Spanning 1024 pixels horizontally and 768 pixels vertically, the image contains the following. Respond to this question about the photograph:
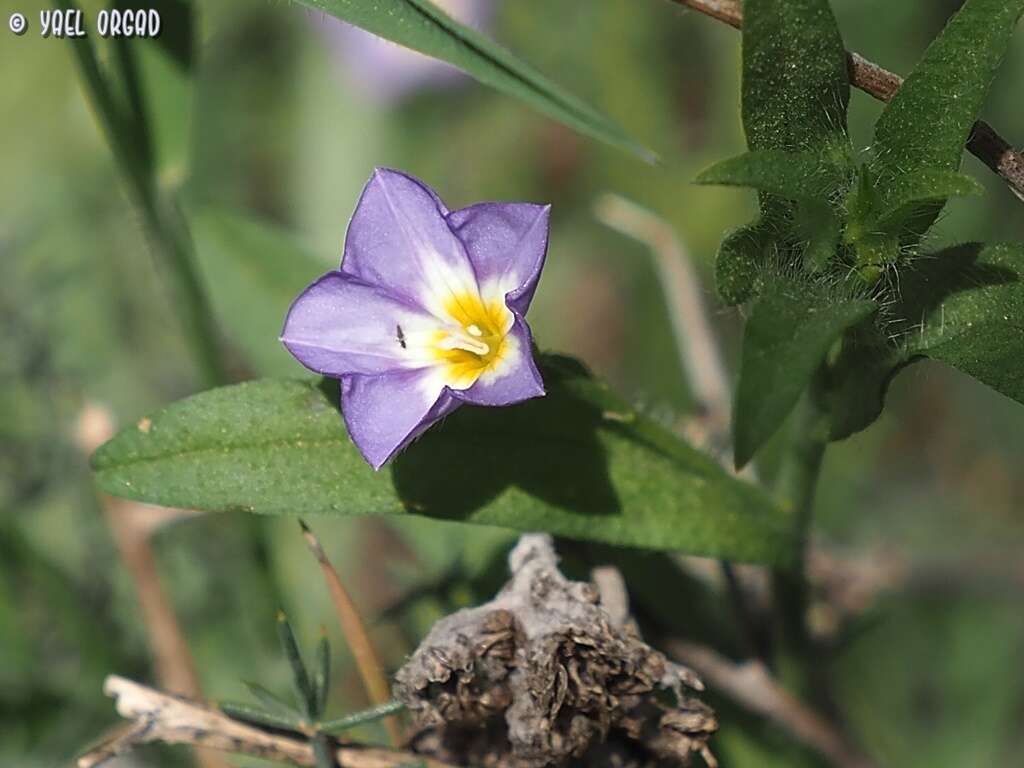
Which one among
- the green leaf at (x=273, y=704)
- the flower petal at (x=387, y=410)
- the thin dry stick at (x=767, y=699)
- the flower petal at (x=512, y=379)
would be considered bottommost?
the thin dry stick at (x=767, y=699)

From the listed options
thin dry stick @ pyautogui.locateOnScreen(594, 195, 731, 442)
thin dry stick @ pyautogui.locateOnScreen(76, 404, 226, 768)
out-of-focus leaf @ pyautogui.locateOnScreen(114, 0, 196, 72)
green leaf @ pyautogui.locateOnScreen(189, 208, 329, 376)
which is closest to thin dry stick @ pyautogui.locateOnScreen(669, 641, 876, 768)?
thin dry stick @ pyautogui.locateOnScreen(594, 195, 731, 442)

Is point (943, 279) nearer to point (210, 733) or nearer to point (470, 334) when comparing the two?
point (470, 334)

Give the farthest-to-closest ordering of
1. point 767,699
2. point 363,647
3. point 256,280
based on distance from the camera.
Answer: point 256,280 < point 767,699 < point 363,647

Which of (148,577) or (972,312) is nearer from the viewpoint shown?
(972,312)

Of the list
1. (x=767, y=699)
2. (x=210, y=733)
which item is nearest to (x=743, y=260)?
(x=767, y=699)

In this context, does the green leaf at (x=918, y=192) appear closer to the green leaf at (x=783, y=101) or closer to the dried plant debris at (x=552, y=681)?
the green leaf at (x=783, y=101)

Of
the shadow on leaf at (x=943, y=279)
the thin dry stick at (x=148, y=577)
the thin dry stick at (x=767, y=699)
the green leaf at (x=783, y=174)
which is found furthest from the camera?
the thin dry stick at (x=148, y=577)

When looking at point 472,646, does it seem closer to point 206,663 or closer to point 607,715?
point 607,715

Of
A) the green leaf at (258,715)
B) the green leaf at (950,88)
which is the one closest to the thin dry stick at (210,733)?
the green leaf at (258,715)
